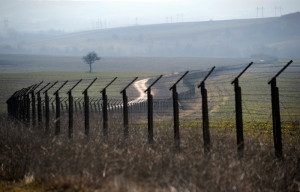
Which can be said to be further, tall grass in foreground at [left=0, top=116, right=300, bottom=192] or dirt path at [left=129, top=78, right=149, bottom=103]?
dirt path at [left=129, top=78, right=149, bottom=103]

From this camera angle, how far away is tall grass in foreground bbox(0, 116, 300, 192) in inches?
317

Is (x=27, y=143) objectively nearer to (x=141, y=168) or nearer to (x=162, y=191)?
(x=141, y=168)

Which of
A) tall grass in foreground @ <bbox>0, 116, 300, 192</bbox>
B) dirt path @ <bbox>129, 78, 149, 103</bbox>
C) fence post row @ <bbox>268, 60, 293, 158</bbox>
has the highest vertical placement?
fence post row @ <bbox>268, 60, 293, 158</bbox>

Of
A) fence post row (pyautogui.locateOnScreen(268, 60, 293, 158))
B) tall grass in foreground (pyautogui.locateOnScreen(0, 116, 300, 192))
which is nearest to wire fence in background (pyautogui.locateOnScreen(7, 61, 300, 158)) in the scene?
fence post row (pyautogui.locateOnScreen(268, 60, 293, 158))

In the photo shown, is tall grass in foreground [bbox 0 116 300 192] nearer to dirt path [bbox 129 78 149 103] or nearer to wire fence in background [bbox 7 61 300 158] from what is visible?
wire fence in background [bbox 7 61 300 158]

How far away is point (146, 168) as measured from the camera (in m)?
9.06

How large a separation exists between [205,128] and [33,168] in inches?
172

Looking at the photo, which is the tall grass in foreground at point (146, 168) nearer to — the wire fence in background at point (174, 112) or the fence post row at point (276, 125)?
the fence post row at point (276, 125)

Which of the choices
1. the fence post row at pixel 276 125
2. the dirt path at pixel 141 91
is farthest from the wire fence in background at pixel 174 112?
the dirt path at pixel 141 91

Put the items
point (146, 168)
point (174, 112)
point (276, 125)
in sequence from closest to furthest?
point (146, 168), point (276, 125), point (174, 112)

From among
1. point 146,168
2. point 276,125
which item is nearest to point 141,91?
point 276,125

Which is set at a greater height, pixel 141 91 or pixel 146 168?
pixel 146 168

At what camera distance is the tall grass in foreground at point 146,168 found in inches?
A: 317

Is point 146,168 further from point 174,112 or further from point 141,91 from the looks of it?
point 141,91
